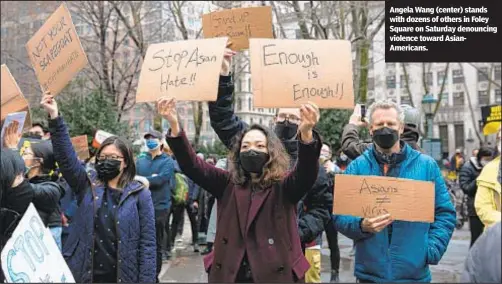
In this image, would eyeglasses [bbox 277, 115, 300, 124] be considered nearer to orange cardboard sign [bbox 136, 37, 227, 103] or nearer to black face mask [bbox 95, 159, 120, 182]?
orange cardboard sign [bbox 136, 37, 227, 103]

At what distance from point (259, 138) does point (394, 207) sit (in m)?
0.89

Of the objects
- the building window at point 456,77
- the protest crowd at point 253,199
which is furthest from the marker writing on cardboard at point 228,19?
the building window at point 456,77

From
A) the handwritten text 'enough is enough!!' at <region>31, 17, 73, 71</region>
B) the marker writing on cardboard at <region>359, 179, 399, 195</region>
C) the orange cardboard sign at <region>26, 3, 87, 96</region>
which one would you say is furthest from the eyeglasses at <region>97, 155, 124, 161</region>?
the marker writing on cardboard at <region>359, 179, 399, 195</region>

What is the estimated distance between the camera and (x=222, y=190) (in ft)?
11.6

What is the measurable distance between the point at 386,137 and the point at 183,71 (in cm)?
131

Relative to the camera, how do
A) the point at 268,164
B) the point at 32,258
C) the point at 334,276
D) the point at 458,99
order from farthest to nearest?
the point at 458,99, the point at 334,276, the point at 268,164, the point at 32,258

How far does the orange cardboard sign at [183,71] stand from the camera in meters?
3.39

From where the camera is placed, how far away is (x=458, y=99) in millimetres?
66062

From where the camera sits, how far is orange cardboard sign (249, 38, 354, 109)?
3258 mm

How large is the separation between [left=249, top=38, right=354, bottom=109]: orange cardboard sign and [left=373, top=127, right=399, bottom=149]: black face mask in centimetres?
41

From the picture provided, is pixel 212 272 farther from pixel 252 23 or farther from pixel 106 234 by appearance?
pixel 252 23

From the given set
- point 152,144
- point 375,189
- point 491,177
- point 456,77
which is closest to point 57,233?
point 152,144

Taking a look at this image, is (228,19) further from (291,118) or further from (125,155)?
(125,155)

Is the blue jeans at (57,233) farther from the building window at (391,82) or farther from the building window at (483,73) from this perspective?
the building window at (391,82)
